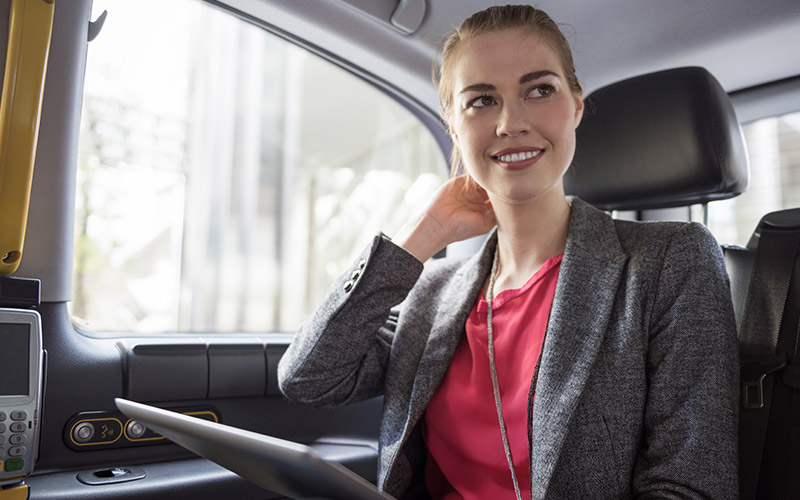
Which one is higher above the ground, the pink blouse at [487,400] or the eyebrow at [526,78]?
the eyebrow at [526,78]

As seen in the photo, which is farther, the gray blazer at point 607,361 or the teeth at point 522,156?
the teeth at point 522,156

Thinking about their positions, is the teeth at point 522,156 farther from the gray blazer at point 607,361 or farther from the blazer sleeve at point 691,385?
the blazer sleeve at point 691,385

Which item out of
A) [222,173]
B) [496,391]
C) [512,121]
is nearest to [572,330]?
[496,391]

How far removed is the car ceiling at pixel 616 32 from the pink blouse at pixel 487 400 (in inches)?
25.6

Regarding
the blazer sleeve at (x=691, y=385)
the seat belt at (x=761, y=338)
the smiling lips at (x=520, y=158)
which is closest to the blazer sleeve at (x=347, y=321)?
the smiling lips at (x=520, y=158)

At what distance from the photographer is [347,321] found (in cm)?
124

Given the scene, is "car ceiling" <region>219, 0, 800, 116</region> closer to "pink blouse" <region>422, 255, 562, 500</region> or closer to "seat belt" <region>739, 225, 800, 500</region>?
"seat belt" <region>739, 225, 800, 500</region>

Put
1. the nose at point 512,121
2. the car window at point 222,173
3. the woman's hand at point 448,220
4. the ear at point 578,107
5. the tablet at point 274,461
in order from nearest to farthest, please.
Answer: the tablet at point 274,461 → the nose at point 512,121 → the ear at point 578,107 → the woman's hand at point 448,220 → the car window at point 222,173

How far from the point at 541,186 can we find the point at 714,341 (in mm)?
406

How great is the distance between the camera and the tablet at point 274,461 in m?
0.54

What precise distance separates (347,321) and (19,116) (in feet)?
2.45

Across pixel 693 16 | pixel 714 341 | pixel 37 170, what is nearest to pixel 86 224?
pixel 37 170

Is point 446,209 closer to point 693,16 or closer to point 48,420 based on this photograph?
point 693,16

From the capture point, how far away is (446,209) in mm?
1390
